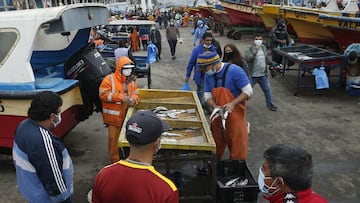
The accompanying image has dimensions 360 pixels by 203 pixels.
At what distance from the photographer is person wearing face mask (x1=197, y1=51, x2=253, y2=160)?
405cm

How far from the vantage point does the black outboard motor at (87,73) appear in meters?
5.03

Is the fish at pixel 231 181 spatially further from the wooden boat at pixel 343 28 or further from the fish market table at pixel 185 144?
the wooden boat at pixel 343 28

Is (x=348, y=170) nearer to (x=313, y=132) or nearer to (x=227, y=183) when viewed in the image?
(x=313, y=132)

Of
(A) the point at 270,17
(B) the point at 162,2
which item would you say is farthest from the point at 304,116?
(B) the point at 162,2

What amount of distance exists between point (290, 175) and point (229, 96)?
2385mm

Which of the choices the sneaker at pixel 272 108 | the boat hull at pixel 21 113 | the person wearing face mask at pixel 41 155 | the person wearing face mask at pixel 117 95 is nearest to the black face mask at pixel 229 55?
the person wearing face mask at pixel 117 95

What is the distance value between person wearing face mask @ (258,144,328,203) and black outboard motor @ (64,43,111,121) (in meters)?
3.63

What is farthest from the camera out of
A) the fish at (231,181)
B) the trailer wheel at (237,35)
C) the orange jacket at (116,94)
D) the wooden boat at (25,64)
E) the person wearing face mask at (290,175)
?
Result: the trailer wheel at (237,35)

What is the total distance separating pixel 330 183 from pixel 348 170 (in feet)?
1.79

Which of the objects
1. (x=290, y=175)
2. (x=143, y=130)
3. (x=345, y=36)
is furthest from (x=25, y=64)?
(x=345, y=36)

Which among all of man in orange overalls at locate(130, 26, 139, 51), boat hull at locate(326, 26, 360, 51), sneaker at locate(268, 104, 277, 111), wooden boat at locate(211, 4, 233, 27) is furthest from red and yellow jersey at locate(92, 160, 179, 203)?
wooden boat at locate(211, 4, 233, 27)

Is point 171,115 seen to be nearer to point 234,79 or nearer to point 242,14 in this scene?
point 234,79

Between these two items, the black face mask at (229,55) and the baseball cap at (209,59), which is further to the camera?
the black face mask at (229,55)

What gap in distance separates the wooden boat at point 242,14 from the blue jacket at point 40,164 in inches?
679
